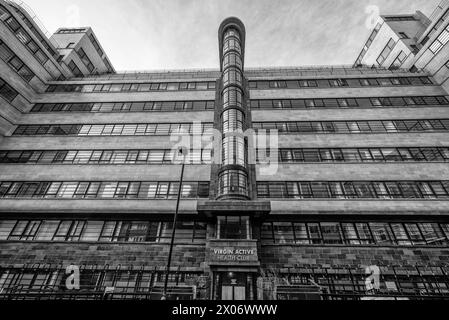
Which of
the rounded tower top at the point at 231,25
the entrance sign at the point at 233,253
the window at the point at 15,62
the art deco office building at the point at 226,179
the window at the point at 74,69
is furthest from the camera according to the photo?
the window at the point at 74,69

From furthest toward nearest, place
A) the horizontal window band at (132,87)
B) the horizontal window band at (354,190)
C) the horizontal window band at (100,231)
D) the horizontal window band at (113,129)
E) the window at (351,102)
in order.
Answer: the horizontal window band at (132,87) → the window at (351,102) → the horizontal window band at (113,129) → the horizontal window band at (354,190) → the horizontal window band at (100,231)

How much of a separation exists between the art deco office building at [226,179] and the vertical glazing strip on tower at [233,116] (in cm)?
16

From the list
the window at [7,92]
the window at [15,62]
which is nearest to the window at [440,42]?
Result: the window at [15,62]

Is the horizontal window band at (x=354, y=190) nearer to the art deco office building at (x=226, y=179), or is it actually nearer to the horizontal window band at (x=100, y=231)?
the art deco office building at (x=226, y=179)

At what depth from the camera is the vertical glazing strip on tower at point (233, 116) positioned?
2083 cm

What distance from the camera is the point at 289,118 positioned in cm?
2598

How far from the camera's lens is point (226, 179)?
2108 cm

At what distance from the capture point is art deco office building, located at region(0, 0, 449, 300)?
16969mm


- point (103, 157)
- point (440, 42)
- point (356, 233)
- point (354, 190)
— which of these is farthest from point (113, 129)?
point (440, 42)

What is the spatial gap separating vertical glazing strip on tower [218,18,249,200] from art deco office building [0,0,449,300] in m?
0.16

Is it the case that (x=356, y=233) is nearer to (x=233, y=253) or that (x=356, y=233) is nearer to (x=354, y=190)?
(x=354, y=190)

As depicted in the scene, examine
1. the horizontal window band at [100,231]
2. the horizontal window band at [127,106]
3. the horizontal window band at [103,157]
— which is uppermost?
the horizontal window band at [127,106]
